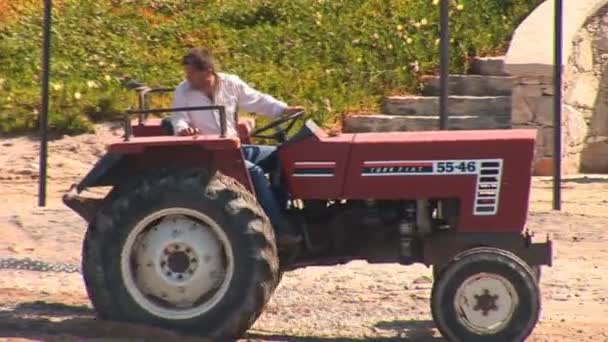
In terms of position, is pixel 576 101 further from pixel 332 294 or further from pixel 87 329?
pixel 87 329

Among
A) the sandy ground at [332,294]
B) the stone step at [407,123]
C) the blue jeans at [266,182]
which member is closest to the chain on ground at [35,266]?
the sandy ground at [332,294]

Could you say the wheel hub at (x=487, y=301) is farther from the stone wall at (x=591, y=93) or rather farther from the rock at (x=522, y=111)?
the stone wall at (x=591, y=93)

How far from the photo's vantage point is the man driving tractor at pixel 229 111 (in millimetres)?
7773

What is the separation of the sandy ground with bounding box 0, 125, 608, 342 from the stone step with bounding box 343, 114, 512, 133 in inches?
68.7

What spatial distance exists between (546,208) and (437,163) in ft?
15.6

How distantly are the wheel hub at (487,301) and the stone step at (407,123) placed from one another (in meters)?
6.52

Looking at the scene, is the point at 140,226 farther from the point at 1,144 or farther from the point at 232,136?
the point at 1,144

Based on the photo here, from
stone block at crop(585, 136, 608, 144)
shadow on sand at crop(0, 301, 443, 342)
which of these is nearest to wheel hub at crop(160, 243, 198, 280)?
shadow on sand at crop(0, 301, 443, 342)

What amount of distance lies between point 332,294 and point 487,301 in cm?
168

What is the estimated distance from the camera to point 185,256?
7.65 m

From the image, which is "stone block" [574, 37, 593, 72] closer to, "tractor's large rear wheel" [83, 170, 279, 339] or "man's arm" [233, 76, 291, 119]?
"man's arm" [233, 76, 291, 119]

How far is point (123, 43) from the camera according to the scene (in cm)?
1534

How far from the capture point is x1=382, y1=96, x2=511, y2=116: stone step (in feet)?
46.6

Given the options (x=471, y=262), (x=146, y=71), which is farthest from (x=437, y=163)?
(x=146, y=71)
